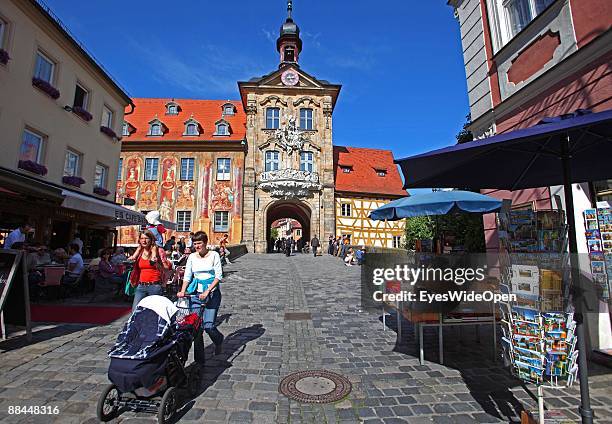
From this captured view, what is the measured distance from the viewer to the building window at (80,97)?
43.6ft

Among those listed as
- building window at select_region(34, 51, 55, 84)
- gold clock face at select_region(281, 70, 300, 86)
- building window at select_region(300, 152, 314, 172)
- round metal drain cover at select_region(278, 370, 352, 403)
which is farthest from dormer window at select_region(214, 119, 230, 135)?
round metal drain cover at select_region(278, 370, 352, 403)

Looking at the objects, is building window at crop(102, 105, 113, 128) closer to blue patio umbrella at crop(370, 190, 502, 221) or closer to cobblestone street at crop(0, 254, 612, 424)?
cobblestone street at crop(0, 254, 612, 424)

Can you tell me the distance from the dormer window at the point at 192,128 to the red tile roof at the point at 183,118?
1.18 feet

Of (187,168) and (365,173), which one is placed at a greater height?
(365,173)

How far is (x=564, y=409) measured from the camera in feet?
9.35

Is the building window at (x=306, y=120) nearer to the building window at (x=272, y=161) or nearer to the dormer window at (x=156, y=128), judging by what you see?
the building window at (x=272, y=161)

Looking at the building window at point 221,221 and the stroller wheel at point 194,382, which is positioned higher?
the building window at point 221,221

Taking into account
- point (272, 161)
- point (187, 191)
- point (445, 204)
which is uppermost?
point (272, 161)

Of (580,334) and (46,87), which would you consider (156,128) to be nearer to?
(46,87)

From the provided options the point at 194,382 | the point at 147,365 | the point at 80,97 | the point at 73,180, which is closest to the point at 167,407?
the point at 147,365

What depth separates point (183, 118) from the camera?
2986cm

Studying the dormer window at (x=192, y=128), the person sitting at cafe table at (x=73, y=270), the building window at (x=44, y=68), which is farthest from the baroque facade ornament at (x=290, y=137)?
the person sitting at cafe table at (x=73, y=270)

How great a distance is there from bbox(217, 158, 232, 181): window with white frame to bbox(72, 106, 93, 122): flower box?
41.6 feet

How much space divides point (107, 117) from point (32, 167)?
5.98m
